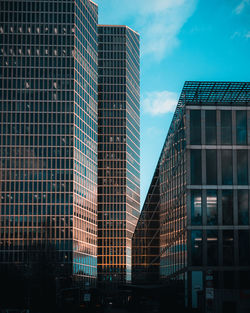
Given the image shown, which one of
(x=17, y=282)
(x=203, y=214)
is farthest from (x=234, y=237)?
(x=17, y=282)

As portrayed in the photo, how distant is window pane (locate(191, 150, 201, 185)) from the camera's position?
77.6 metres

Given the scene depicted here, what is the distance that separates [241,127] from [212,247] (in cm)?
1570

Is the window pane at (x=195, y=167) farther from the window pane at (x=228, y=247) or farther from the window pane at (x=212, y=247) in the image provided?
the window pane at (x=228, y=247)

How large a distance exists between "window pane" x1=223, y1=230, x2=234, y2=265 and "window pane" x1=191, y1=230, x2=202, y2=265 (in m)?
2.97

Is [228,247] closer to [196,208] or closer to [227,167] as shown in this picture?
[196,208]

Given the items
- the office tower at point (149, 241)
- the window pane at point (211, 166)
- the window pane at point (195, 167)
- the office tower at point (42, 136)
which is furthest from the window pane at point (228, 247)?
the office tower at point (42, 136)

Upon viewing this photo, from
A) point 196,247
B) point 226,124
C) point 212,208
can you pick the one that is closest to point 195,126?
point 226,124

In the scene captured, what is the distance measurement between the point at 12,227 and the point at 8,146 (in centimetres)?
2420

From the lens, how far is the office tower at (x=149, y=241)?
391 ft

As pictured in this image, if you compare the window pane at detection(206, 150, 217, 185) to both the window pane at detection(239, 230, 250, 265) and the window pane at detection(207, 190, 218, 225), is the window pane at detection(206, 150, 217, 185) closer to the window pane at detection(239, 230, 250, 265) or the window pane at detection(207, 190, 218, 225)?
the window pane at detection(207, 190, 218, 225)

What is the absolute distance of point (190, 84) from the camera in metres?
78.4

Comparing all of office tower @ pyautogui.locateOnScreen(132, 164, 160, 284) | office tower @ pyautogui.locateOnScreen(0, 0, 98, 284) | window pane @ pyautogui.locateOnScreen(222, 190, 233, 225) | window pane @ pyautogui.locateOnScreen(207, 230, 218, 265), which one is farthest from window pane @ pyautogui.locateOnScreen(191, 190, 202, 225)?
Answer: office tower @ pyautogui.locateOnScreen(0, 0, 98, 284)

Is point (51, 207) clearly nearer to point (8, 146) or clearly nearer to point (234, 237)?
point (8, 146)

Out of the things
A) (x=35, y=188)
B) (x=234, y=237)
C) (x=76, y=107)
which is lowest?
(x=234, y=237)
